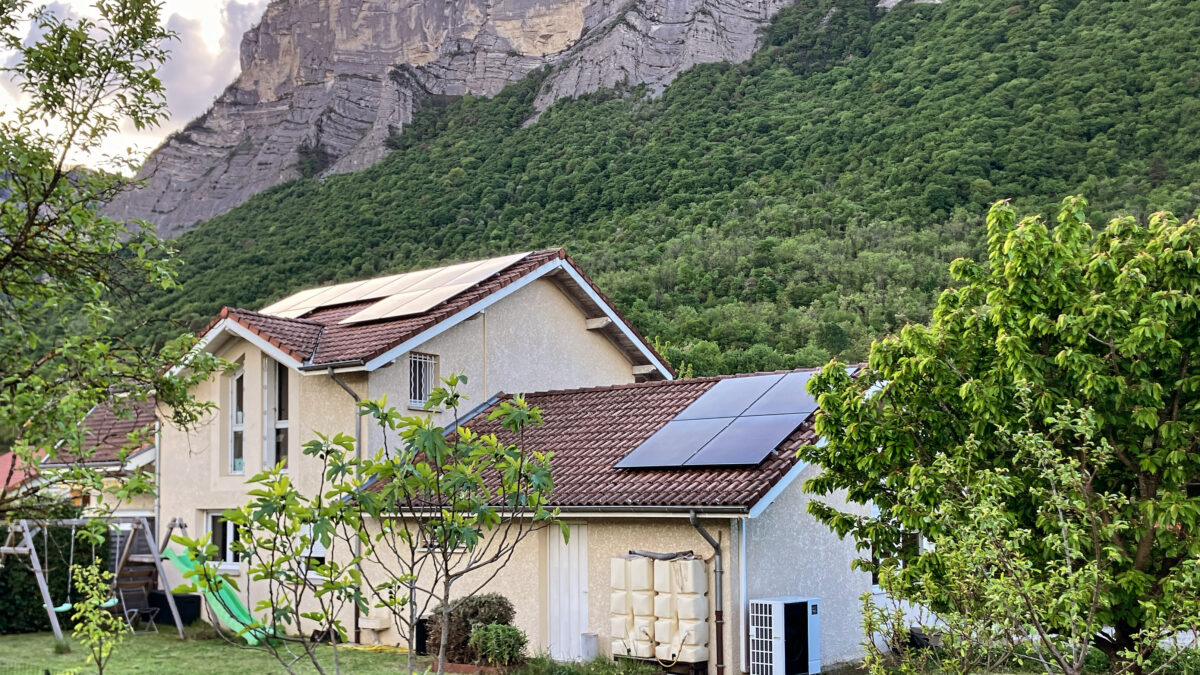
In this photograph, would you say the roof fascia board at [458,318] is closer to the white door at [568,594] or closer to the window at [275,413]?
the window at [275,413]

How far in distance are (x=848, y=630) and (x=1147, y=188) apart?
108ft

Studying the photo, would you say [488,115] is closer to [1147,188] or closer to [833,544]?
[1147,188]

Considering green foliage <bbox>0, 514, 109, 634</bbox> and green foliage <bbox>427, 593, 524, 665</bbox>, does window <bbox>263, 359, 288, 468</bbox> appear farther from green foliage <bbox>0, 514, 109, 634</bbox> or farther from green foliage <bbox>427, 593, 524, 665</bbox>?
green foliage <bbox>427, 593, 524, 665</bbox>

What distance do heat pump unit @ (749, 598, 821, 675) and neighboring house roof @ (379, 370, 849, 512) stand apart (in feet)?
5.68

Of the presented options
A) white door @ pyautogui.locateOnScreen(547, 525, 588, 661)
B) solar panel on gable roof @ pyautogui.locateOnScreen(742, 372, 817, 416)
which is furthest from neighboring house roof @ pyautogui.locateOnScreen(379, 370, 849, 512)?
white door @ pyautogui.locateOnScreen(547, 525, 588, 661)

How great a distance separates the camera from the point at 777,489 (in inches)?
618

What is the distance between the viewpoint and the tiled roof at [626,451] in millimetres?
16078

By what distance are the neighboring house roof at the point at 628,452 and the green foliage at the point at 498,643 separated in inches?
86.6

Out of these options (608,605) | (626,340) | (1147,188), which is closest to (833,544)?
(608,605)

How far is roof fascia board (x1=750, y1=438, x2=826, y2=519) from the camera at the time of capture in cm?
1523

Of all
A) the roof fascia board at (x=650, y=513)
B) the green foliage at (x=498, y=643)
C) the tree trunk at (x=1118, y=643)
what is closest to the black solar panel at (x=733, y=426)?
the roof fascia board at (x=650, y=513)

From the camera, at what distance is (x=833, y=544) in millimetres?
17828

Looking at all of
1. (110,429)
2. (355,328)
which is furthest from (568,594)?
(110,429)

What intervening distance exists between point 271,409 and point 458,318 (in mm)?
4650
